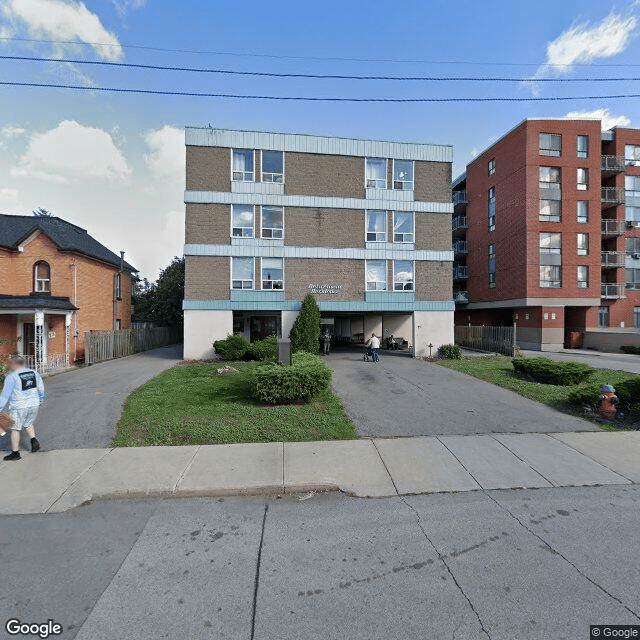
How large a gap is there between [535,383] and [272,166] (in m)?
15.8

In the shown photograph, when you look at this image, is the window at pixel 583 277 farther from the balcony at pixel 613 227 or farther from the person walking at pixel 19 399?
the person walking at pixel 19 399

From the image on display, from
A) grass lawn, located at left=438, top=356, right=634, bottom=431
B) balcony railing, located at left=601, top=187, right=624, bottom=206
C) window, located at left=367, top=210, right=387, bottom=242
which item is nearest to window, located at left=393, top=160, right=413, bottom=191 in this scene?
window, located at left=367, top=210, right=387, bottom=242

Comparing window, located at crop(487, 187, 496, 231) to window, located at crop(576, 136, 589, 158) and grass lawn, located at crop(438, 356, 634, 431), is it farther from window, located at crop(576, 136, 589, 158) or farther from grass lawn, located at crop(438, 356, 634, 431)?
grass lawn, located at crop(438, 356, 634, 431)

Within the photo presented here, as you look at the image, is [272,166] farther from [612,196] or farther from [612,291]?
[612,196]

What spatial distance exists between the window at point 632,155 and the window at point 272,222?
3349cm

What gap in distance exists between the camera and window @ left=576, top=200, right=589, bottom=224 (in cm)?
2821

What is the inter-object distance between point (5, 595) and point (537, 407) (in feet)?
32.4

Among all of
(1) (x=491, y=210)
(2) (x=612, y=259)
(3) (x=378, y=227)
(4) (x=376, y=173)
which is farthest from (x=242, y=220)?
(2) (x=612, y=259)

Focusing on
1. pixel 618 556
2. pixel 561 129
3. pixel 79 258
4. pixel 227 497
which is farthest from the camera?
pixel 561 129

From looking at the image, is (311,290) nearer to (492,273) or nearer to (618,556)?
(618,556)

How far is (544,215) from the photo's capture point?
2814 centimetres

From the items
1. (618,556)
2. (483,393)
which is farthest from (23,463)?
(483,393)

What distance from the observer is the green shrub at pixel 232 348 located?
53.3 feet

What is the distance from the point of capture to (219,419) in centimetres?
721
